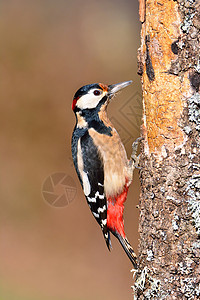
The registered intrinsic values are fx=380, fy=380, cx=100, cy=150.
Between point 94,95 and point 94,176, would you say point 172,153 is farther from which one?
point 94,95

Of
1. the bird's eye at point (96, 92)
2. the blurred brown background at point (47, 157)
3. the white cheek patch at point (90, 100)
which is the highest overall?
the bird's eye at point (96, 92)

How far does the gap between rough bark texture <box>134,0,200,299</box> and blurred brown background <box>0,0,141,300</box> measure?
2.70 m

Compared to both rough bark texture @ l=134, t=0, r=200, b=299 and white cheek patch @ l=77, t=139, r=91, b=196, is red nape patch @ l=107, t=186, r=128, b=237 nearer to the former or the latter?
white cheek patch @ l=77, t=139, r=91, b=196

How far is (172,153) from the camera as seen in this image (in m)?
1.65

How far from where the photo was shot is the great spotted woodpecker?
235cm

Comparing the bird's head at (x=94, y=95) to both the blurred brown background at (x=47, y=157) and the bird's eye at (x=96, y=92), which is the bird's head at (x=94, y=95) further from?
the blurred brown background at (x=47, y=157)

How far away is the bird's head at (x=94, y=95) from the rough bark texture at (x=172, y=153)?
2.29 ft

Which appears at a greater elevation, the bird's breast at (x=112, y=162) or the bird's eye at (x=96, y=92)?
the bird's eye at (x=96, y=92)

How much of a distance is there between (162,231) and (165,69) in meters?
0.70

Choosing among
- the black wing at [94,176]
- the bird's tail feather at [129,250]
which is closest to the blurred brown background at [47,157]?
the black wing at [94,176]

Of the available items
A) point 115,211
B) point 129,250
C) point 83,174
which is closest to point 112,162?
point 83,174

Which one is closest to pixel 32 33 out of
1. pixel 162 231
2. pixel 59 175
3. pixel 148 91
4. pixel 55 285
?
pixel 59 175

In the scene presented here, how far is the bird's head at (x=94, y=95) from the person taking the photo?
2.41 meters

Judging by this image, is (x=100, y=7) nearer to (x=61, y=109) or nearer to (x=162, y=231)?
(x=61, y=109)
